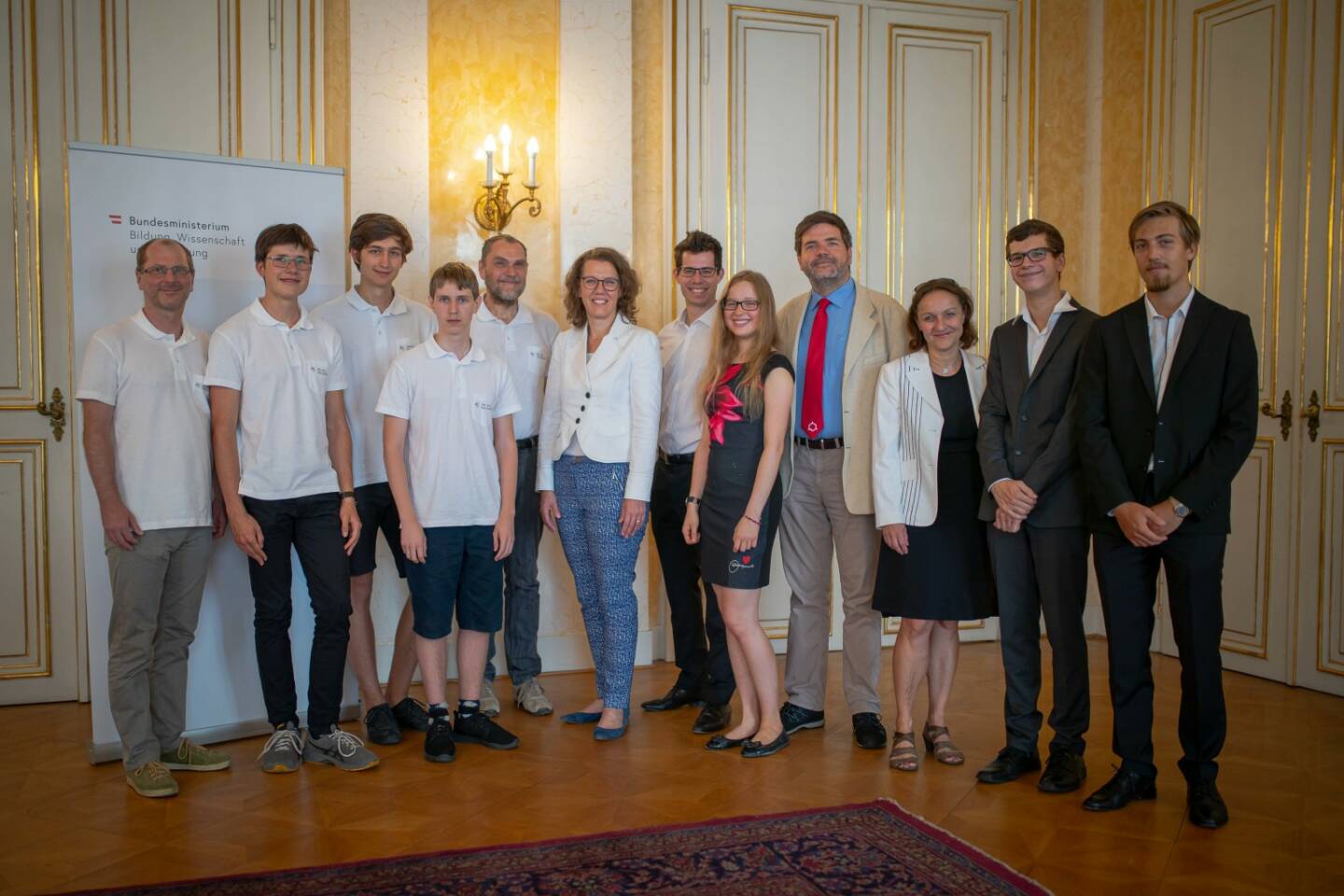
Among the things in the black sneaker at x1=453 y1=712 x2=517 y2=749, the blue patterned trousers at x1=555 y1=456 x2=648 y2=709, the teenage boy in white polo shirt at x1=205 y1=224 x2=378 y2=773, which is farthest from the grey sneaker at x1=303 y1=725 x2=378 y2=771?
the blue patterned trousers at x1=555 y1=456 x2=648 y2=709

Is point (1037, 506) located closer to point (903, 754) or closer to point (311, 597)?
point (903, 754)

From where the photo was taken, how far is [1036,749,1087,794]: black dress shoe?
3119 mm

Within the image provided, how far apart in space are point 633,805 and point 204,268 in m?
2.39

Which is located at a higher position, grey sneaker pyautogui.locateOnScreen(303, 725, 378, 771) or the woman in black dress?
the woman in black dress

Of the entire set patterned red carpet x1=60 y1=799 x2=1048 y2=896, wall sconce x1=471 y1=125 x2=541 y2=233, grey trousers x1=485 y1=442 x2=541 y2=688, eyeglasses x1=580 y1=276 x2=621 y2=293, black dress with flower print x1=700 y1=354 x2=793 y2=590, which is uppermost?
wall sconce x1=471 y1=125 x2=541 y2=233

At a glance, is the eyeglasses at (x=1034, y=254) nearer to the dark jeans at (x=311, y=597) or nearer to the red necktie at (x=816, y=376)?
the red necktie at (x=816, y=376)

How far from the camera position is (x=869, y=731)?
3.60 m

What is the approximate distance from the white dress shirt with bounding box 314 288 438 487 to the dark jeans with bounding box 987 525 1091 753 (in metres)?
2.15

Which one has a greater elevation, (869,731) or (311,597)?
(311,597)

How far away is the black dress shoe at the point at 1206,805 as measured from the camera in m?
2.87

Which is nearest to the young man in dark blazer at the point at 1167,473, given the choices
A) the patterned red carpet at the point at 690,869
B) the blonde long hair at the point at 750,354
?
the patterned red carpet at the point at 690,869

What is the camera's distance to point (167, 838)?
2814 mm

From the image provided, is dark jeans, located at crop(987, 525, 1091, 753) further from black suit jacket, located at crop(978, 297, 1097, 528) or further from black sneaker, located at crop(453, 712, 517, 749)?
black sneaker, located at crop(453, 712, 517, 749)

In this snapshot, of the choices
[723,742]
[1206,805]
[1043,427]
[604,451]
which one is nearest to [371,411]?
[604,451]
